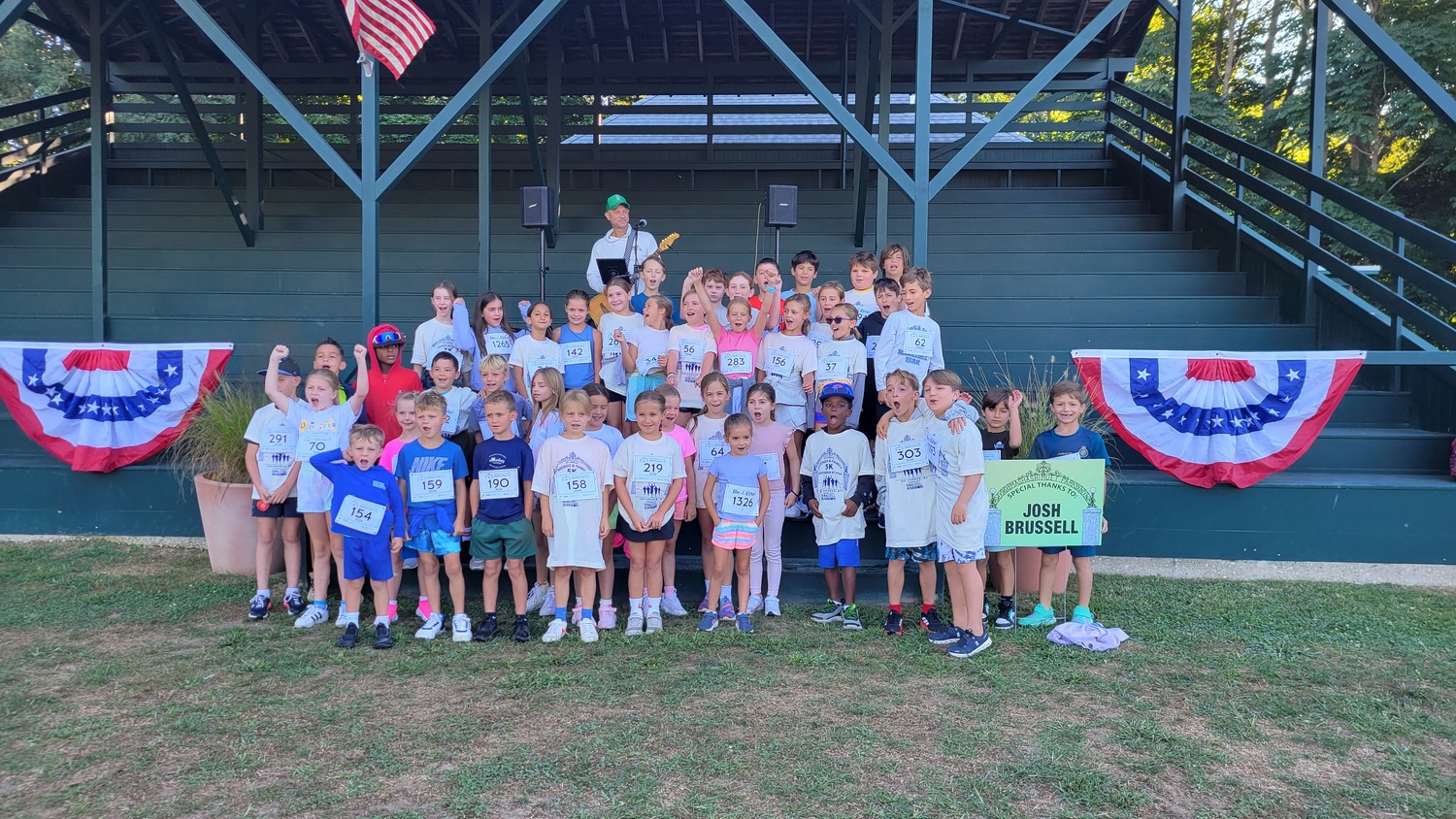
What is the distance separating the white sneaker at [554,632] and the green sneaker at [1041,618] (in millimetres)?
2590

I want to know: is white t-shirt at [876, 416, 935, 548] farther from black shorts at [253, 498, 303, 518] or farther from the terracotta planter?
the terracotta planter

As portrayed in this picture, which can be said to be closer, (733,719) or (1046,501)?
(733,719)

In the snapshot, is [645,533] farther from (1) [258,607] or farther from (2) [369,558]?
(1) [258,607]

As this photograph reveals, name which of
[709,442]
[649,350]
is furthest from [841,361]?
[649,350]

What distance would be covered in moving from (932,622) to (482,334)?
3.65 meters

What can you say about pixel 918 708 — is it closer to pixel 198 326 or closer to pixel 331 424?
pixel 331 424

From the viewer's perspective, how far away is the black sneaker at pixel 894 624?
5.51 meters

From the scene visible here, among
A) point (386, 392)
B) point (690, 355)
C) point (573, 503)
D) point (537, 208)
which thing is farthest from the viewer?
point (537, 208)

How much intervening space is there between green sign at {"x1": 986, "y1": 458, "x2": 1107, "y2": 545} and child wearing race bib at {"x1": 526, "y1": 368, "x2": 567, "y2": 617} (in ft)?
8.32

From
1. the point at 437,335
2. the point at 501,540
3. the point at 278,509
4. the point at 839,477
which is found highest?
the point at 437,335

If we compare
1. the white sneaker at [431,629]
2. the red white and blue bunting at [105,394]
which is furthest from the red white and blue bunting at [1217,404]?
the red white and blue bunting at [105,394]

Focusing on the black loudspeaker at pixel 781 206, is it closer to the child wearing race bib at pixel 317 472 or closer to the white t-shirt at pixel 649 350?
the white t-shirt at pixel 649 350

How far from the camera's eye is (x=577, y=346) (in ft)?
21.4

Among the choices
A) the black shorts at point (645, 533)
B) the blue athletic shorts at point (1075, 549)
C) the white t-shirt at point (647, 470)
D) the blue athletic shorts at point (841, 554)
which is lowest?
the blue athletic shorts at point (841, 554)
